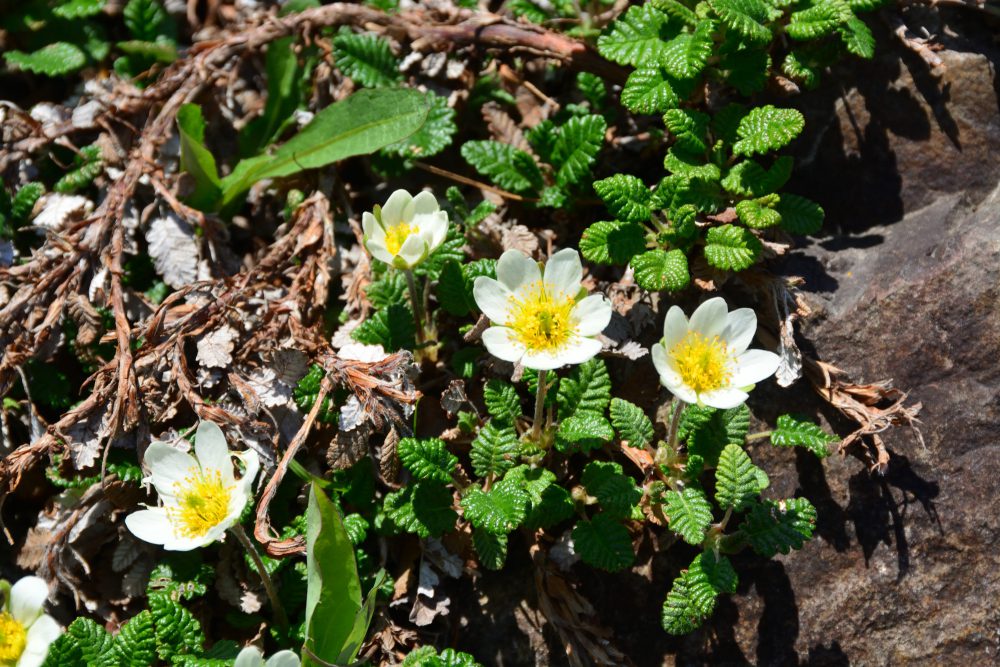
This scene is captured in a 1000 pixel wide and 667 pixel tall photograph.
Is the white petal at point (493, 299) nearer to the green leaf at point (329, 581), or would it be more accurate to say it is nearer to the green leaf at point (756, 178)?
the green leaf at point (329, 581)

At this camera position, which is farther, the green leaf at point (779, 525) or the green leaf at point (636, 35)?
the green leaf at point (636, 35)

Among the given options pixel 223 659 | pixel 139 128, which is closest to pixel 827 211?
pixel 223 659

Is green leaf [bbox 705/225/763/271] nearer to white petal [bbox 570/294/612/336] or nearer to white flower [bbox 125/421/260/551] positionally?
white petal [bbox 570/294/612/336]

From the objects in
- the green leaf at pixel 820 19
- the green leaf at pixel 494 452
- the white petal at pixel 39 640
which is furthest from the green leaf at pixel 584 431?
the white petal at pixel 39 640

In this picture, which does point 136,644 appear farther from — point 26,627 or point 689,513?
point 689,513

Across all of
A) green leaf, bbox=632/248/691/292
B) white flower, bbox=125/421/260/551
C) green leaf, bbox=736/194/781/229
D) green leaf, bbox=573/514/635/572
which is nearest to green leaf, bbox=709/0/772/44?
green leaf, bbox=736/194/781/229

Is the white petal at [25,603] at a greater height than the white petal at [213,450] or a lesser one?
lesser

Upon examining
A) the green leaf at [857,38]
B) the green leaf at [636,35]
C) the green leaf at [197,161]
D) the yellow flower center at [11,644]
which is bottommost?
the yellow flower center at [11,644]

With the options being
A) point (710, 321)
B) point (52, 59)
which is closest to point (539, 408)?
point (710, 321)
